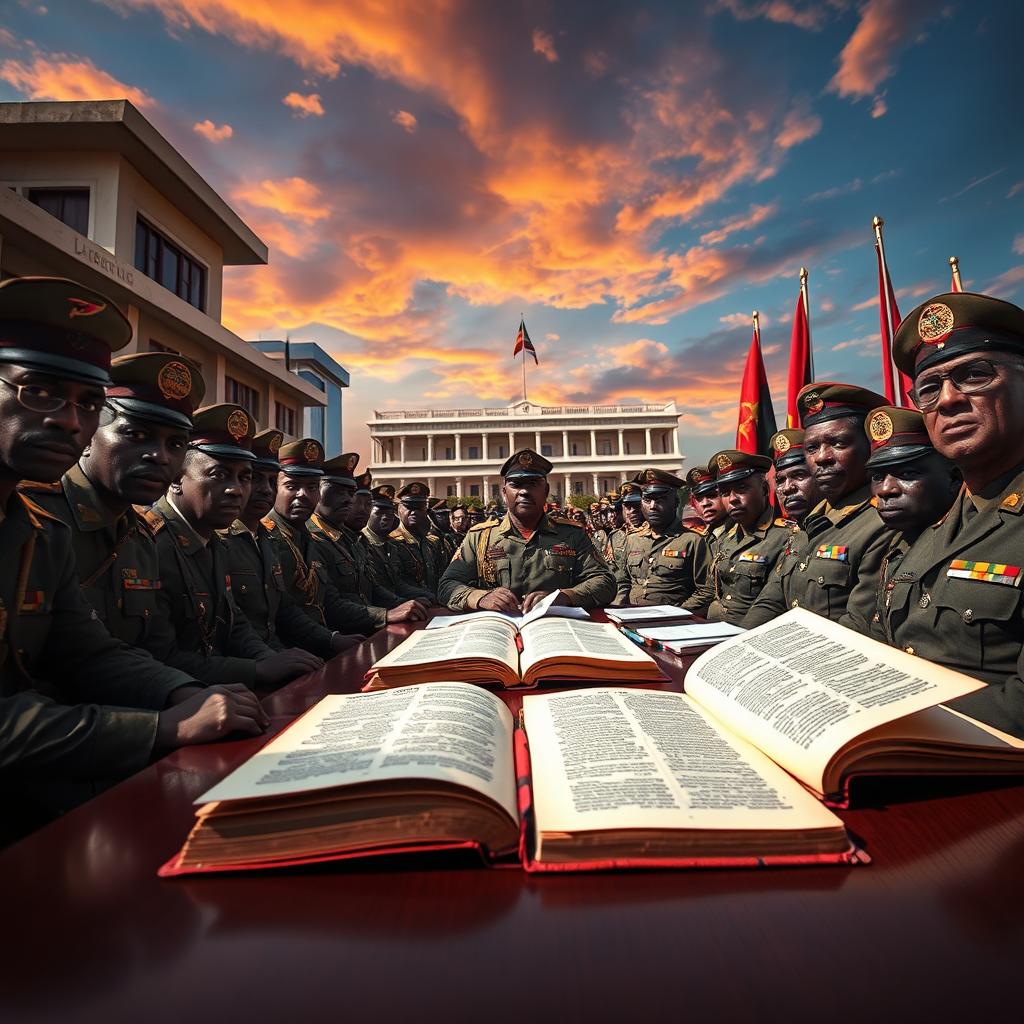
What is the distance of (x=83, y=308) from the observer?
173 cm

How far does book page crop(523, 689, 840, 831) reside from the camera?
68 cm

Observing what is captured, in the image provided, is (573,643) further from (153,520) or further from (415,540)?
(415,540)

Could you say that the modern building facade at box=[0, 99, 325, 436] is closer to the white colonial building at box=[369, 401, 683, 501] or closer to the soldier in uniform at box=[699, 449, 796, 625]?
the soldier in uniform at box=[699, 449, 796, 625]

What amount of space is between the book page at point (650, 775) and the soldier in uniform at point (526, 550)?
2.73 meters

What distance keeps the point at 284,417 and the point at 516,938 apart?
898 inches

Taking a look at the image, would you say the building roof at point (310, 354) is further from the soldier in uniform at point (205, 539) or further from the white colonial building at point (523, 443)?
the soldier in uniform at point (205, 539)

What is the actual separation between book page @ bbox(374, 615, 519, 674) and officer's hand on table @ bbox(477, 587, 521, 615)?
Answer: 843mm

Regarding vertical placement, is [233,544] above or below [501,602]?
above

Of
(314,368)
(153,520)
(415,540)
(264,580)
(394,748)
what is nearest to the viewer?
(394,748)

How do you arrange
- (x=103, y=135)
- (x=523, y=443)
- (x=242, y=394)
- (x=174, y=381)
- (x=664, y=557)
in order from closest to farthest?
(x=174, y=381), (x=664, y=557), (x=103, y=135), (x=242, y=394), (x=523, y=443)

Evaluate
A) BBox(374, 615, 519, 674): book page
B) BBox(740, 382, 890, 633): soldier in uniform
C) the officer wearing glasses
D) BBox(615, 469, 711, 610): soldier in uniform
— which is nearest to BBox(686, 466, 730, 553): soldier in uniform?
BBox(615, 469, 711, 610): soldier in uniform

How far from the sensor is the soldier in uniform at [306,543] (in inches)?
166

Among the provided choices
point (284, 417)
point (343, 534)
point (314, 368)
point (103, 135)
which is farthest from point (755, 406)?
point (314, 368)

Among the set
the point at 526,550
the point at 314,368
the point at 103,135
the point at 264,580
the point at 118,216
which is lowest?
the point at 264,580
